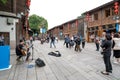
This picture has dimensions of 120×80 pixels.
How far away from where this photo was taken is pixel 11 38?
17.4m

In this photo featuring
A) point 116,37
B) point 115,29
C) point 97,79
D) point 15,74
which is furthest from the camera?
point 115,29

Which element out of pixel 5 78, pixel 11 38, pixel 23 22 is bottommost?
pixel 5 78

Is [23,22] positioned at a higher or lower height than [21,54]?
higher

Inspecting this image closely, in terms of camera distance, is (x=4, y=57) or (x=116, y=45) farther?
(x=116, y=45)

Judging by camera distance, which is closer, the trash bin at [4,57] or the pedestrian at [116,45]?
the trash bin at [4,57]

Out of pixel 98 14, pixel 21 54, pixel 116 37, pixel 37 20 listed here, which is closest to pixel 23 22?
pixel 98 14

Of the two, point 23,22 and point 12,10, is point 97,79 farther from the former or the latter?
point 23,22

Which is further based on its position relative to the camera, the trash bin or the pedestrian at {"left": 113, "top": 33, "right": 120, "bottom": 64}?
the pedestrian at {"left": 113, "top": 33, "right": 120, "bottom": 64}

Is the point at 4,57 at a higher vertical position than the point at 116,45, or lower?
lower

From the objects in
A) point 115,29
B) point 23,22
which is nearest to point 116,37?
point 115,29

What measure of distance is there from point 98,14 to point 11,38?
18.3 meters

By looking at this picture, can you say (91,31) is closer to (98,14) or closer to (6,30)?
(98,14)

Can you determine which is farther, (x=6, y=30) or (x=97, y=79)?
(x=6, y=30)

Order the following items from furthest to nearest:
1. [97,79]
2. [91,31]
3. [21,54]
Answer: [91,31] → [21,54] → [97,79]
